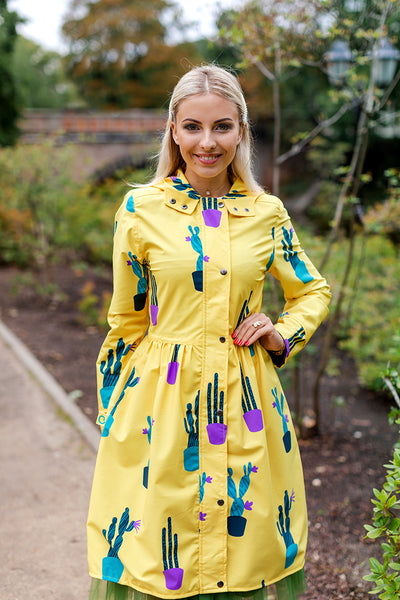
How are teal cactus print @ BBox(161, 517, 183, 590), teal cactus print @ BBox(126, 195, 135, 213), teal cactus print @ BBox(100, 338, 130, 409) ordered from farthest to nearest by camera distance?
1. teal cactus print @ BBox(100, 338, 130, 409)
2. teal cactus print @ BBox(126, 195, 135, 213)
3. teal cactus print @ BBox(161, 517, 183, 590)

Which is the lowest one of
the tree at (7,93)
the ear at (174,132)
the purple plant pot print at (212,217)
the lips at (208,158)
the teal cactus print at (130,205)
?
the tree at (7,93)

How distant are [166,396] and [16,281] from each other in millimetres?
8200

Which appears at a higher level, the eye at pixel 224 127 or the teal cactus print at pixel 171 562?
the eye at pixel 224 127

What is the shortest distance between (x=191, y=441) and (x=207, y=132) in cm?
98

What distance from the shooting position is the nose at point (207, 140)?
6.05 feet

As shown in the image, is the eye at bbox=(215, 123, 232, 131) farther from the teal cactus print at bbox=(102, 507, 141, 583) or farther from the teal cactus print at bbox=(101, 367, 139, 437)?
Result: the teal cactus print at bbox=(102, 507, 141, 583)

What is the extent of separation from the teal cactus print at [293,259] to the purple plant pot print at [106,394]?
0.76 metres

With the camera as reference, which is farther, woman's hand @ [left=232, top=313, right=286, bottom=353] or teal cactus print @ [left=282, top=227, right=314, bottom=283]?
teal cactus print @ [left=282, top=227, right=314, bottom=283]

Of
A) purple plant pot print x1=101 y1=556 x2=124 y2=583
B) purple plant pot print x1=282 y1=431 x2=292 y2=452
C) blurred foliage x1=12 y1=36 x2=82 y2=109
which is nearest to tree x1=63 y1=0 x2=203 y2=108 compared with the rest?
blurred foliage x1=12 y1=36 x2=82 y2=109

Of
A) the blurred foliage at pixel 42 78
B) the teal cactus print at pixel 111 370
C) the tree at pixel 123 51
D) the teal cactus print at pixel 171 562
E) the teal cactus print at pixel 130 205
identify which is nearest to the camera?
the teal cactus print at pixel 171 562

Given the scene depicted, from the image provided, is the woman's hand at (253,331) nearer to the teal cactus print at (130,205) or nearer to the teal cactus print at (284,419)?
the teal cactus print at (284,419)

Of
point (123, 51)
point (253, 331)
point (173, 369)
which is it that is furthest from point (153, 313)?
point (123, 51)

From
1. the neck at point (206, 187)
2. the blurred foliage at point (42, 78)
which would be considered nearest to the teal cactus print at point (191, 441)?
the neck at point (206, 187)

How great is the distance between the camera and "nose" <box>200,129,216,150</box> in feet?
6.05
